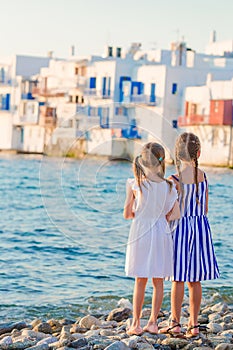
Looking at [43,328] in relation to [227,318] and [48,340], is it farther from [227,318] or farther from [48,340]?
[227,318]

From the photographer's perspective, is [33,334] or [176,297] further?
[33,334]

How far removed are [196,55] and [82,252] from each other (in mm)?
47059

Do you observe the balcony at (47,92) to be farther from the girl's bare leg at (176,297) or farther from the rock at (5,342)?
the girl's bare leg at (176,297)

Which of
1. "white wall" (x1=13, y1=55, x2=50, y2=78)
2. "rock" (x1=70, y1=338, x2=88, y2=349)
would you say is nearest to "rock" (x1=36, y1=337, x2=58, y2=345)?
"rock" (x1=70, y1=338, x2=88, y2=349)

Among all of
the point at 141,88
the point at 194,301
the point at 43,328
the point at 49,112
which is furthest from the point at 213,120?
the point at 194,301

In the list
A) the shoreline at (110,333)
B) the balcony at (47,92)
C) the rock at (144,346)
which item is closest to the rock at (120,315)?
the shoreline at (110,333)

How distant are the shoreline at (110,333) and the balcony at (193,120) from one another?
44.9 metres

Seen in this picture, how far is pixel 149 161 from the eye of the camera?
21.8 feet

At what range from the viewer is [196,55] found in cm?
Answer: 6072

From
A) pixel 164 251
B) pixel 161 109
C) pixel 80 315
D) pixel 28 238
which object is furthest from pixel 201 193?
pixel 161 109

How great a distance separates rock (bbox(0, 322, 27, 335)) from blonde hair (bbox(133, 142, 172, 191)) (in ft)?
6.64

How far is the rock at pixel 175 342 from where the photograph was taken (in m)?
6.59

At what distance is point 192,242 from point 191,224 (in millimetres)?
119

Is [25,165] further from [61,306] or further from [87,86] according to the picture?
[61,306]
